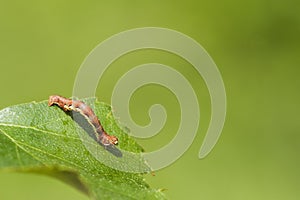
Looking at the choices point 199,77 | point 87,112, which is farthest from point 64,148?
point 199,77

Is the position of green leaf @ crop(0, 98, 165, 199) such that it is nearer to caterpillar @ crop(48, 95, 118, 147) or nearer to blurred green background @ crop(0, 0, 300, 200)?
caterpillar @ crop(48, 95, 118, 147)

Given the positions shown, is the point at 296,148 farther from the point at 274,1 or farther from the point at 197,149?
the point at 274,1

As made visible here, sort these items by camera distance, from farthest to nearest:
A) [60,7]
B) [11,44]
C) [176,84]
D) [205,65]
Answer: [60,7] < [11,44] < [205,65] < [176,84]

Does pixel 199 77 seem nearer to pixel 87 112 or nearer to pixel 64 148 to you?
pixel 87 112

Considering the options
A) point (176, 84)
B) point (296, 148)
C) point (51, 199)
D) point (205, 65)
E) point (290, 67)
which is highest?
point (290, 67)

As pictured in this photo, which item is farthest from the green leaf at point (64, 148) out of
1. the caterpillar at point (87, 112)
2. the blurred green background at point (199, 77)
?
the blurred green background at point (199, 77)

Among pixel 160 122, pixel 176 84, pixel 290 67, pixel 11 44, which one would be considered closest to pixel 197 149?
pixel 176 84

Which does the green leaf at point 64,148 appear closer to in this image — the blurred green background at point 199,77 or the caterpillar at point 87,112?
the caterpillar at point 87,112
